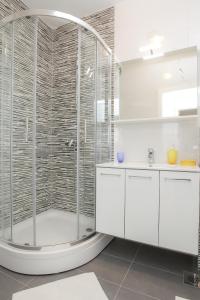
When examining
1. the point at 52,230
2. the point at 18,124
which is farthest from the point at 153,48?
the point at 52,230

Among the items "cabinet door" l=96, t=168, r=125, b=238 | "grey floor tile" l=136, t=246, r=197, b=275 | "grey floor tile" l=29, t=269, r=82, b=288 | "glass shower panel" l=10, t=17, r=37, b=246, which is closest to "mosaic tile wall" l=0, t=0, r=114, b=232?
"glass shower panel" l=10, t=17, r=37, b=246

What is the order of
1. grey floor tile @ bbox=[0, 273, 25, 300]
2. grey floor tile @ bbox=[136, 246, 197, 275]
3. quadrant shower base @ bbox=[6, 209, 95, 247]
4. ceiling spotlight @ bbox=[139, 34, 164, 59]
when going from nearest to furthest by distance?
1. grey floor tile @ bbox=[0, 273, 25, 300]
2. grey floor tile @ bbox=[136, 246, 197, 275]
3. quadrant shower base @ bbox=[6, 209, 95, 247]
4. ceiling spotlight @ bbox=[139, 34, 164, 59]

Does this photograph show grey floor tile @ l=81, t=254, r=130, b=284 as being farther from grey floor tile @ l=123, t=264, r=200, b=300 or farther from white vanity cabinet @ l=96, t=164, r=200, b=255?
white vanity cabinet @ l=96, t=164, r=200, b=255

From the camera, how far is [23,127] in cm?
200

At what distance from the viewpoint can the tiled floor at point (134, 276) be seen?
1.38 meters

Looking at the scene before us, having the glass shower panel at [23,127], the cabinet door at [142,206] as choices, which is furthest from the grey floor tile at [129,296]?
the glass shower panel at [23,127]

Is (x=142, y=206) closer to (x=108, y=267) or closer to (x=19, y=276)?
(x=108, y=267)

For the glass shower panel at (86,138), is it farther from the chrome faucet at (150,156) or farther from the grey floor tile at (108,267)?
the chrome faucet at (150,156)

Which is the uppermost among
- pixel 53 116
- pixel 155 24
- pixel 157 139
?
pixel 155 24

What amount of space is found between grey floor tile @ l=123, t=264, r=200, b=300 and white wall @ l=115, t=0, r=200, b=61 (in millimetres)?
2144

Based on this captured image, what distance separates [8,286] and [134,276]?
98cm

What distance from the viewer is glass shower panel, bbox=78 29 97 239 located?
198 cm

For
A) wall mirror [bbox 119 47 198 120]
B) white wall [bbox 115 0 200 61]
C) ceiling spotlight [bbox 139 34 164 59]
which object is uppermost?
white wall [bbox 115 0 200 61]

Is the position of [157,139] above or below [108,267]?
above
